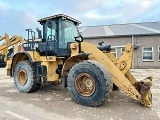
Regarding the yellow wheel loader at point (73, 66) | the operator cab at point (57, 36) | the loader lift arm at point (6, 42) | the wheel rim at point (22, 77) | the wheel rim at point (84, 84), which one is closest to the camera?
the yellow wheel loader at point (73, 66)

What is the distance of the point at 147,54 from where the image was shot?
19984mm

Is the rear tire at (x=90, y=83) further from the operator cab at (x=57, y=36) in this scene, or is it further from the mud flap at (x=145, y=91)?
the operator cab at (x=57, y=36)

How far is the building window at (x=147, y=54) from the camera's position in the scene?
19.9 meters

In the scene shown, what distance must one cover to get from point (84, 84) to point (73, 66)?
2.12ft

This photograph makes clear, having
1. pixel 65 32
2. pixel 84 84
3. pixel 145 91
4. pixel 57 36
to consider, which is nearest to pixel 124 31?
pixel 65 32

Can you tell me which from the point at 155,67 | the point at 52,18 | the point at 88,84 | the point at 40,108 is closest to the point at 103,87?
the point at 88,84

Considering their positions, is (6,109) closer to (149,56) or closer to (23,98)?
(23,98)

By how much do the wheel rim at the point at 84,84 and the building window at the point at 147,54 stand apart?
15897 mm

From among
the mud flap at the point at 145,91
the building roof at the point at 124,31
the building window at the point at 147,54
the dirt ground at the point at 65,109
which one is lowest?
the dirt ground at the point at 65,109

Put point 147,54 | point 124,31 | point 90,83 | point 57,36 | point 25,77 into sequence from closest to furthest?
point 90,83 → point 57,36 → point 25,77 → point 147,54 → point 124,31

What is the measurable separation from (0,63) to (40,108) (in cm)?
1897

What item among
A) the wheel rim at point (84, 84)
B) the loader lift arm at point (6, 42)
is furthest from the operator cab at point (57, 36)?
the loader lift arm at point (6, 42)

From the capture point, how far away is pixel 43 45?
22.6 feet

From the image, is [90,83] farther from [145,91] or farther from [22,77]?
[22,77]
